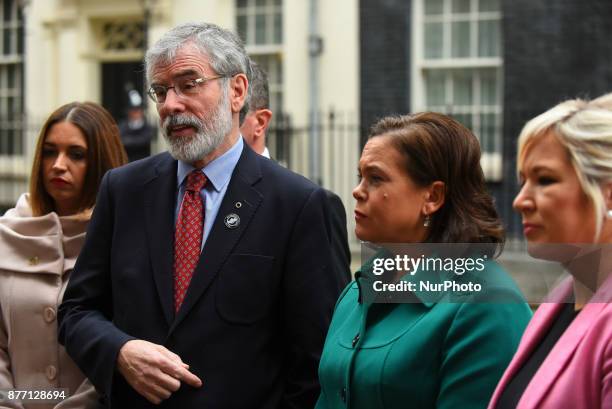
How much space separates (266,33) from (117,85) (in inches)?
111

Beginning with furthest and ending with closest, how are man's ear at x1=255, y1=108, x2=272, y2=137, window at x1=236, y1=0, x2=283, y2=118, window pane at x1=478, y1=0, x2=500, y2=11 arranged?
1. window at x1=236, y1=0, x2=283, y2=118
2. window pane at x1=478, y1=0, x2=500, y2=11
3. man's ear at x1=255, y1=108, x2=272, y2=137

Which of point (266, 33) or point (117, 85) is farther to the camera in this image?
point (117, 85)

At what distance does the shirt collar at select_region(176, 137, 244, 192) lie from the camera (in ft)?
11.0

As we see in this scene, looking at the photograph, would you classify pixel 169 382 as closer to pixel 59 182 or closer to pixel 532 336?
pixel 532 336

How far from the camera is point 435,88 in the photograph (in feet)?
41.0

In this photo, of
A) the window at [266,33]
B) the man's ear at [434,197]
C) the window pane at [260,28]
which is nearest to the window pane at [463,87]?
the window at [266,33]

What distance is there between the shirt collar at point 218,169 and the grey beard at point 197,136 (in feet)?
0.17

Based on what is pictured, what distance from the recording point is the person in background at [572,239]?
2.20 m

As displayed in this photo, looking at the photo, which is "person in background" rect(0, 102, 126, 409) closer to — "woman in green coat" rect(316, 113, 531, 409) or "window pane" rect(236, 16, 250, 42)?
"woman in green coat" rect(316, 113, 531, 409)

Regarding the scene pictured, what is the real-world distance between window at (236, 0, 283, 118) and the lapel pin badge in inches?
400

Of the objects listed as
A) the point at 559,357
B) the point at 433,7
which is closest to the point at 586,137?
the point at 559,357

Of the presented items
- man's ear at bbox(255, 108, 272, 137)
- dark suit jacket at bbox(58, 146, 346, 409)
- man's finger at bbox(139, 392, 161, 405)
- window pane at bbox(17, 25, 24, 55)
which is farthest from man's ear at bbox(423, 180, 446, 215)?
window pane at bbox(17, 25, 24, 55)

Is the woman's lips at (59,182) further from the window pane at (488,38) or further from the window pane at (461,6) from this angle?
the window pane at (461,6)

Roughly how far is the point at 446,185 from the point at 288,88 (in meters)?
10.3
